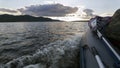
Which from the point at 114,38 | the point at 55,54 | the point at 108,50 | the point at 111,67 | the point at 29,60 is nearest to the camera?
the point at 111,67

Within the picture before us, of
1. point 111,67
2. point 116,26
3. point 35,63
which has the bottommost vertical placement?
point 35,63

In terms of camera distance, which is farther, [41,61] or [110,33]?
[41,61]

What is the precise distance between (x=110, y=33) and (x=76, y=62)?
1748 millimetres

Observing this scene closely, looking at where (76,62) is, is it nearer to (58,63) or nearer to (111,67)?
(58,63)

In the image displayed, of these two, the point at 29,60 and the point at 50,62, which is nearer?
the point at 50,62

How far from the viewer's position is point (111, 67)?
12.7ft

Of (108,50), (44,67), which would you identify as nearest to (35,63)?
(44,67)

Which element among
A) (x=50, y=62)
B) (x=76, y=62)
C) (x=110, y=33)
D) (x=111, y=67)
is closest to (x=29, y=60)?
(x=50, y=62)

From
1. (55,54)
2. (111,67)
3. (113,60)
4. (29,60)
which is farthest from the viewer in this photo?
(55,54)

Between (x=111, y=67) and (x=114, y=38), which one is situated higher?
(x=114, y=38)

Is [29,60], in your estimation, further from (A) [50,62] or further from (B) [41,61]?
(A) [50,62]

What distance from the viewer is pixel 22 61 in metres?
6.97

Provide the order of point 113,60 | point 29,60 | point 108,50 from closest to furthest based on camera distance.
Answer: point 113,60
point 108,50
point 29,60

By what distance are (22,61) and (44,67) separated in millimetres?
1257
